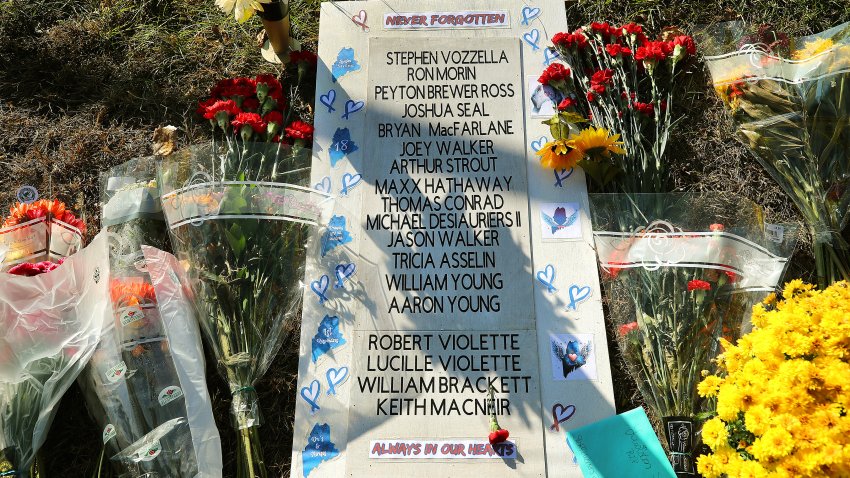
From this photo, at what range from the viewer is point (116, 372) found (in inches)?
96.3

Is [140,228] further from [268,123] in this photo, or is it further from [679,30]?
[679,30]

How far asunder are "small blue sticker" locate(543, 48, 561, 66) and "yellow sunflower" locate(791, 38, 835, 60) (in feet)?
2.91

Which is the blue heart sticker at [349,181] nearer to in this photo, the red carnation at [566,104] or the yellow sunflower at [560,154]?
the yellow sunflower at [560,154]

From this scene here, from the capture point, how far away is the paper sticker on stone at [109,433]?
241cm

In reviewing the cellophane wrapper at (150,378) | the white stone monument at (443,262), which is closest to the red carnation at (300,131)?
the white stone monument at (443,262)

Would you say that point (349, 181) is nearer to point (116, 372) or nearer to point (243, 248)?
point (243, 248)

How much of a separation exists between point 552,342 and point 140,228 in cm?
151

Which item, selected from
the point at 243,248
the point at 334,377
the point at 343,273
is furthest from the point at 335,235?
the point at 334,377

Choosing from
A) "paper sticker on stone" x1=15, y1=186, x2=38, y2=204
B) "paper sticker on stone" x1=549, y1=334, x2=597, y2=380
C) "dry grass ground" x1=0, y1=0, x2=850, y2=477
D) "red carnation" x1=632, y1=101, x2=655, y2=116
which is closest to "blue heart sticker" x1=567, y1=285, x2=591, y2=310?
"paper sticker on stone" x1=549, y1=334, x2=597, y2=380

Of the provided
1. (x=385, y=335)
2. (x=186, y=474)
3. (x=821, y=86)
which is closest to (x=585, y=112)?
(x=821, y=86)

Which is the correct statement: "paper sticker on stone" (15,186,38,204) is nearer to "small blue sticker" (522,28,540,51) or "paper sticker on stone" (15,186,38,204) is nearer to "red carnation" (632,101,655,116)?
"small blue sticker" (522,28,540,51)

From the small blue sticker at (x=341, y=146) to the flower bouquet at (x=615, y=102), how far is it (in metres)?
0.72

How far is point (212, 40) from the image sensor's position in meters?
3.33

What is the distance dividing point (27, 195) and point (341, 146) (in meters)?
1.22
